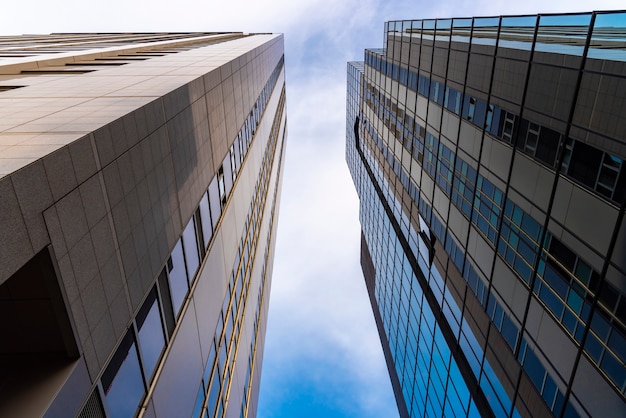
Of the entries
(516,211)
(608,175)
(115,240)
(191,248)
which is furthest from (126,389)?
(516,211)

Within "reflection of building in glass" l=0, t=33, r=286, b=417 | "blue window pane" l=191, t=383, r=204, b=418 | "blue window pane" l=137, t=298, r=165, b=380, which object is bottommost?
"blue window pane" l=191, t=383, r=204, b=418

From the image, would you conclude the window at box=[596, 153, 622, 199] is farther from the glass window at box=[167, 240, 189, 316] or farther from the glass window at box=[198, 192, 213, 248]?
the glass window at box=[198, 192, 213, 248]

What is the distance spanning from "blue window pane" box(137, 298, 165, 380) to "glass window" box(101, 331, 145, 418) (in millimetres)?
483

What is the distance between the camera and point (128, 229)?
1058 cm

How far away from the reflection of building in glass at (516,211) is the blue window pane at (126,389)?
13176 millimetres

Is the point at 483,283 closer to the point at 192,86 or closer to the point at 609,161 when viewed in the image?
the point at 609,161

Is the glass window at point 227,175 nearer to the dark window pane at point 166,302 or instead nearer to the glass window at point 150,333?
the dark window pane at point 166,302

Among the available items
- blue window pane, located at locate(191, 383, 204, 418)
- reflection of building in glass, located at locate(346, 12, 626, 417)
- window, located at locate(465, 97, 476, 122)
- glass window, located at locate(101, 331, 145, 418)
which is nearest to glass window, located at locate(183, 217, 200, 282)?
glass window, located at locate(101, 331, 145, 418)

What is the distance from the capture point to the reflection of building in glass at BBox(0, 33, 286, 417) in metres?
7.55

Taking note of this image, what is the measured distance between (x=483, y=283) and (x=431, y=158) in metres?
10.5

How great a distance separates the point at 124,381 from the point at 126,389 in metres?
0.27

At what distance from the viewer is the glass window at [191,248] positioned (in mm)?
15805

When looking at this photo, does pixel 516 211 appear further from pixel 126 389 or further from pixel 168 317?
pixel 126 389

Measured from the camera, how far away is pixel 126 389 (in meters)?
10.8
